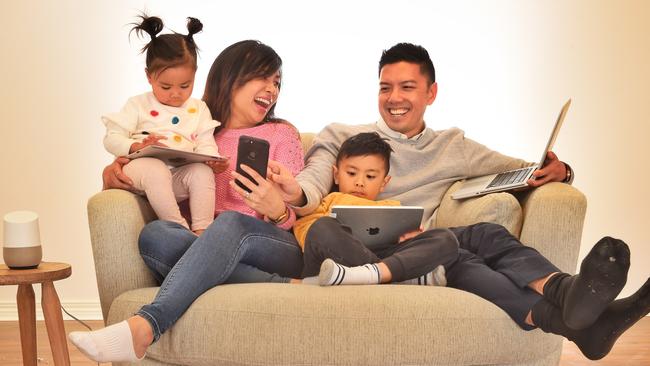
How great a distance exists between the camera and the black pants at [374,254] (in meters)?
2.08

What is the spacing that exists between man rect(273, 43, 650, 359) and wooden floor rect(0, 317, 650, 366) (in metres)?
1.01

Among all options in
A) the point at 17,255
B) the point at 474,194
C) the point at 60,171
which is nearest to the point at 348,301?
the point at 474,194

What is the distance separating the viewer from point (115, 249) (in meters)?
2.19

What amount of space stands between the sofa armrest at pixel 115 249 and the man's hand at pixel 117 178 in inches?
6.0

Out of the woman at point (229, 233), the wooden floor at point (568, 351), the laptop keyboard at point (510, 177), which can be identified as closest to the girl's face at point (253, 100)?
the woman at point (229, 233)

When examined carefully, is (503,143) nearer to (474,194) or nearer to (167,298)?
(474,194)

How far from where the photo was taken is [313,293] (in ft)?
6.46

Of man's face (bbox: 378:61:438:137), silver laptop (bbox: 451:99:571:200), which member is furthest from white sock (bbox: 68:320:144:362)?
man's face (bbox: 378:61:438:137)

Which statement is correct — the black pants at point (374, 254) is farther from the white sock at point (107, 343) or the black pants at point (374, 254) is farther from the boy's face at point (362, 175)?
the white sock at point (107, 343)

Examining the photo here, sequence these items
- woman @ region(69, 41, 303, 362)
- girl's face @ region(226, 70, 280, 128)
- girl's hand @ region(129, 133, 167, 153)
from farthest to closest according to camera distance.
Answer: girl's face @ region(226, 70, 280, 128) < girl's hand @ region(129, 133, 167, 153) < woman @ region(69, 41, 303, 362)

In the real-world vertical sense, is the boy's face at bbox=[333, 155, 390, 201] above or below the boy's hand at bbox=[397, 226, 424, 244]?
above

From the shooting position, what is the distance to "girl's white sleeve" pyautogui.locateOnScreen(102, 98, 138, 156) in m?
2.50

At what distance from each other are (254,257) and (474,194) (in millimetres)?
720

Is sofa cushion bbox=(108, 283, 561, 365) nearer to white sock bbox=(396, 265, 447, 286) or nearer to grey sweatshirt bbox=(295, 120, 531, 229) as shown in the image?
white sock bbox=(396, 265, 447, 286)
